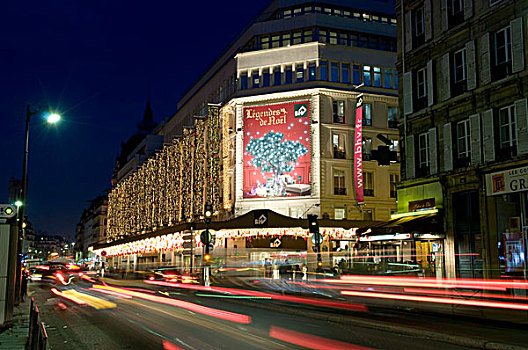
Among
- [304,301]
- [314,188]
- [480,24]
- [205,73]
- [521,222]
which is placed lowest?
[304,301]

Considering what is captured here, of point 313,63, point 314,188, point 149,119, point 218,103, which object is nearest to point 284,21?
point 313,63

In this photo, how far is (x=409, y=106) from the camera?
2984 cm

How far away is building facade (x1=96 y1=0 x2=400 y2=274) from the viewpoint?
49.3 m

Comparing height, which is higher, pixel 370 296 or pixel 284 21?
pixel 284 21

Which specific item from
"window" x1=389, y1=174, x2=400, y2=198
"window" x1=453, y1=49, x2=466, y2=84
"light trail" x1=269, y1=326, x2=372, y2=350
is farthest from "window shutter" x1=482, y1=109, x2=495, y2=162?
"window" x1=389, y1=174, x2=400, y2=198

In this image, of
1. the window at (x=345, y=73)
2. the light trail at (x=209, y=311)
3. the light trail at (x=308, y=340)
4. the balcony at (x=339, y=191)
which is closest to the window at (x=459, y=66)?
the light trail at (x=209, y=311)

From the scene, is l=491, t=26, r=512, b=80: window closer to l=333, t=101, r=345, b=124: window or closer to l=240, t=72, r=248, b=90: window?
l=333, t=101, r=345, b=124: window

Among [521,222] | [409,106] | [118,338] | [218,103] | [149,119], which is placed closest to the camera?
[118,338]

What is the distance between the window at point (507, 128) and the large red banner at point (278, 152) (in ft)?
85.0

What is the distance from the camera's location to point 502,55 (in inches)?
934

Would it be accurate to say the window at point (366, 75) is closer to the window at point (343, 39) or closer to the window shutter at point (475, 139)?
the window at point (343, 39)

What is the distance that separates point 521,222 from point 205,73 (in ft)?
167

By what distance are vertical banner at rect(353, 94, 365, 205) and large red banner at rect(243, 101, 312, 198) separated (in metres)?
4.00

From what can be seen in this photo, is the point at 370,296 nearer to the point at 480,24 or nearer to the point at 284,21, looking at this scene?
the point at 480,24
